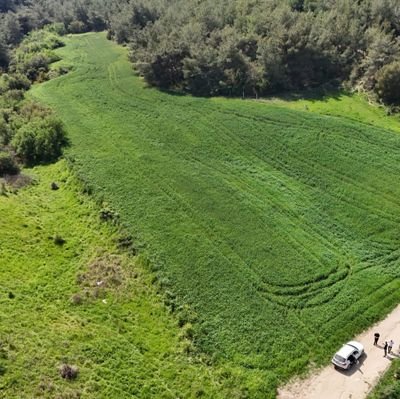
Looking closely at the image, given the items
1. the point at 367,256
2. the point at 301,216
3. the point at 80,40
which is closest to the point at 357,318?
the point at 367,256

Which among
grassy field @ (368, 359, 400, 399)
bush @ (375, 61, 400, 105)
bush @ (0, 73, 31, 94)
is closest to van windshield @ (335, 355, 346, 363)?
grassy field @ (368, 359, 400, 399)

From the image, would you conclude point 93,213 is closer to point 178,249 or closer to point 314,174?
point 178,249

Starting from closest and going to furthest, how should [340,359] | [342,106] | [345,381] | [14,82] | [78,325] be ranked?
[345,381], [340,359], [78,325], [342,106], [14,82]

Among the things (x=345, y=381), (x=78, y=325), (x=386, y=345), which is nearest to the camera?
(x=345, y=381)

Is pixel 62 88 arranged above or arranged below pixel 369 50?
below

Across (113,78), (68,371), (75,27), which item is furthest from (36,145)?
(75,27)

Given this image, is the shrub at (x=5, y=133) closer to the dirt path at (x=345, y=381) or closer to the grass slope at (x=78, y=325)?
the grass slope at (x=78, y=325)

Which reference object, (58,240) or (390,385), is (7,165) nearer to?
(58,240)
